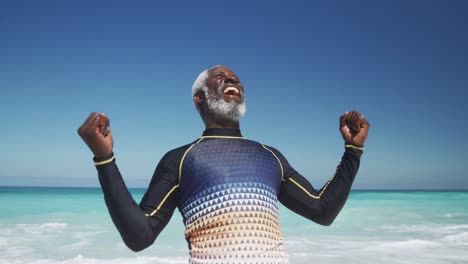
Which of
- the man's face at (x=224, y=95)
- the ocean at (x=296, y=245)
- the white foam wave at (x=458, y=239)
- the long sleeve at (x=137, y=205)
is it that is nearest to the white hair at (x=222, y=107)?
the man's face at (x=224, y=95)

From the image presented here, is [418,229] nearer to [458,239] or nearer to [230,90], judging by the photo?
[458,239]

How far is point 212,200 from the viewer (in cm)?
163

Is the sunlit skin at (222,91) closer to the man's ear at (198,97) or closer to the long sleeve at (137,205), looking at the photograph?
the man's ear at (198,97)

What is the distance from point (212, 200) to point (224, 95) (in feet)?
1.64

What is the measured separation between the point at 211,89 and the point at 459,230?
13577 millimetres

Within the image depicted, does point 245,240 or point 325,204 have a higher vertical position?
point 325,204

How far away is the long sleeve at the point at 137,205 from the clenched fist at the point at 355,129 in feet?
2.65

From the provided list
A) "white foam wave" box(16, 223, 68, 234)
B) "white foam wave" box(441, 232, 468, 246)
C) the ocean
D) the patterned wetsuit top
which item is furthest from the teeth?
"white foam wave" box(16, 223, 68, 234)

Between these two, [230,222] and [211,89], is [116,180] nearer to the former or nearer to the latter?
[230,222]

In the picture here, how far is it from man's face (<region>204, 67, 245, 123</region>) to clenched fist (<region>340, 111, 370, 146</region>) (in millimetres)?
476

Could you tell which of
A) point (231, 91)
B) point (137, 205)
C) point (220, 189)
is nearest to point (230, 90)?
point (231, 91)

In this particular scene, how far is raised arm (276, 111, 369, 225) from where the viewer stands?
195 centimetres

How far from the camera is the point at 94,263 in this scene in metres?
8.25

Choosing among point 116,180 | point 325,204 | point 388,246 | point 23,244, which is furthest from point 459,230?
point 116,180
